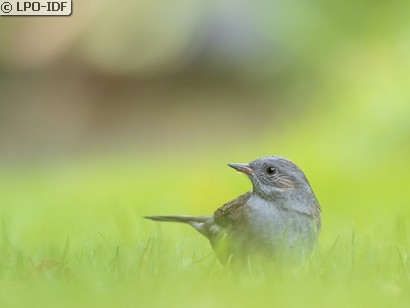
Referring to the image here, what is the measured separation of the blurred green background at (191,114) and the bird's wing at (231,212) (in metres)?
0.25

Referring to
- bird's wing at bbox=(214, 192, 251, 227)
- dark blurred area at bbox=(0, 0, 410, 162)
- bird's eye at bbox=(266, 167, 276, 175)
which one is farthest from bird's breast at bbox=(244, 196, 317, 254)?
dark blurred area at bbox=(0, 0, 410, 162)

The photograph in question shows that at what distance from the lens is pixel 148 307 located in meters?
3.62

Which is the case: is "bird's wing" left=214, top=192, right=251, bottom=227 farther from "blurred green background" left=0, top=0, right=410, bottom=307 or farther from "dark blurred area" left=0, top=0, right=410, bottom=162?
"dark blurred area" left=0, top=0, right=410, bottom=162

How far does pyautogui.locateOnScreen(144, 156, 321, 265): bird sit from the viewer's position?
471 centimetres

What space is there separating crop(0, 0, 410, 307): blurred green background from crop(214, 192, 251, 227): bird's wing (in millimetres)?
252

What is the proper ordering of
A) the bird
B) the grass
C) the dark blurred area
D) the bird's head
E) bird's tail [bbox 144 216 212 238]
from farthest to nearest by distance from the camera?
1. the dark blurred area
2. bird's tail [bbox 144 216 212 238]
3. the bird's head
4. the bird
5. the grass

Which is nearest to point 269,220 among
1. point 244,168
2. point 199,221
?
point 244,168

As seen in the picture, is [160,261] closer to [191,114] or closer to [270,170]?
[270,170]

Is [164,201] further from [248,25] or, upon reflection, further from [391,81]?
[248,25]

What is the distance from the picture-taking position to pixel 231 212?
16.8ft

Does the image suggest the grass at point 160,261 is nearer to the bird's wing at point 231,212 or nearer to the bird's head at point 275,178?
the bird's wing at point 231,212

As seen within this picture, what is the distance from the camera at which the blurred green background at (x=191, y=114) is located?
7.70 meters

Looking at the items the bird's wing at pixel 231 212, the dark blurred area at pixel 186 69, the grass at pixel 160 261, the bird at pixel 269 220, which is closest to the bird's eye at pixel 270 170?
the bird at pixel 269 220

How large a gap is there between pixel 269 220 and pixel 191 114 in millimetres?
9414
